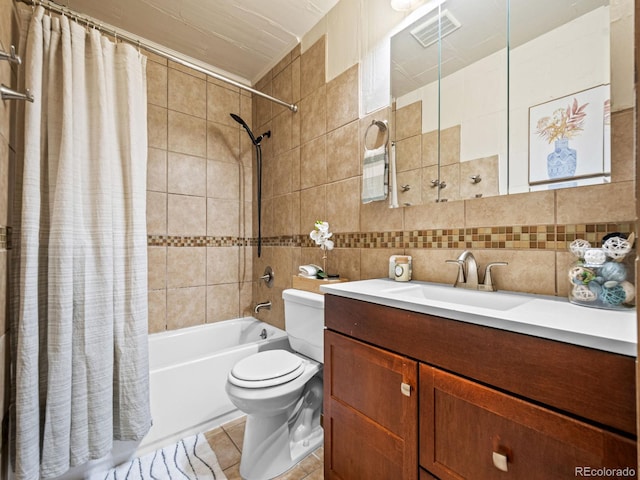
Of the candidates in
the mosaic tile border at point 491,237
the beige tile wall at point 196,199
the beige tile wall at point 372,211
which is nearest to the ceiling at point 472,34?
the beige tile wall at point 372,211

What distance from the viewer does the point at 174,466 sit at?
133 cm

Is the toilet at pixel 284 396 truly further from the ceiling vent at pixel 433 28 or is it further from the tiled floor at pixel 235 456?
the ceiling vent at pixel 433 28

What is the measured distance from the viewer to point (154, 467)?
133 centimetres

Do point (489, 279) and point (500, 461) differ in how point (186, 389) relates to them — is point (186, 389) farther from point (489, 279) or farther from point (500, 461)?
point (489, 279)

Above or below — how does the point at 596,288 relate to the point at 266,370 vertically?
above

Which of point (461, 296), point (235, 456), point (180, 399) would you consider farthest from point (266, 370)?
point (461, 296)

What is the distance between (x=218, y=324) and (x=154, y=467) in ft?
3.32

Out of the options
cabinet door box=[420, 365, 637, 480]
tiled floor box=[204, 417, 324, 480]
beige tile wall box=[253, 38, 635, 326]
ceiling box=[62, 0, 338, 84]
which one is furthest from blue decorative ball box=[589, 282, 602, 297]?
ceiling box=[62, 0, 338, 84]

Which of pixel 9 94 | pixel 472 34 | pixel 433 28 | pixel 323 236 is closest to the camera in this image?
pixel 9 94

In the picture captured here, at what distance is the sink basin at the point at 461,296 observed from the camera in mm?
939

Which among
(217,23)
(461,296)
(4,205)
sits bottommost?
(461,296)

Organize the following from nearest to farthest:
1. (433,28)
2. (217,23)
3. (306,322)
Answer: (433,28) → (306,322) → (217,23)

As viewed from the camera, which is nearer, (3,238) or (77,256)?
(3,238)

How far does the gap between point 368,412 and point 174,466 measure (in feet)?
3.47
